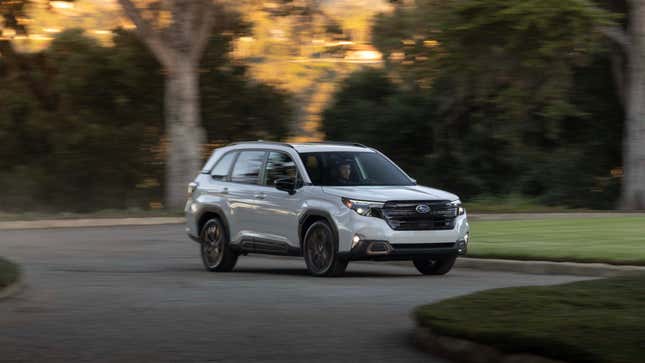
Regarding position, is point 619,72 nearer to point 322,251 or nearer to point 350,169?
point 350,169

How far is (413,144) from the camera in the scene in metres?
43.0

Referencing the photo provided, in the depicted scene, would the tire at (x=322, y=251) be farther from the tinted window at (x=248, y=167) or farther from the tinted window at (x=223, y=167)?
the tinted window at (x=223, y=167)

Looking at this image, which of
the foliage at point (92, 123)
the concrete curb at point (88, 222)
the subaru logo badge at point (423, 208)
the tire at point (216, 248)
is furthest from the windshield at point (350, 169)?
the foliage at point (92, 123)

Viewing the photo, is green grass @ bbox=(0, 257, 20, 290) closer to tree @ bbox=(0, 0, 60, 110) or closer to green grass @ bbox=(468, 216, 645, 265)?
green grass @ bbox=(468, 216, 645, 265)

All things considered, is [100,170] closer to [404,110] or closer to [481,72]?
[404,110]

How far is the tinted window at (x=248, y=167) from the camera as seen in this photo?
17859mm

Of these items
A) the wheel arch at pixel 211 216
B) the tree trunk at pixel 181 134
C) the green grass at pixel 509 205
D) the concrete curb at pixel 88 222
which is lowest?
the green grass at pixel 509 205

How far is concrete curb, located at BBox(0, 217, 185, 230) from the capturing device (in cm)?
3042

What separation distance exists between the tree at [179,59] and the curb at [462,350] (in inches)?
988

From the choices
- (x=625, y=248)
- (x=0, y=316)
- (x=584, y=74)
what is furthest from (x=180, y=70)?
(x=0, y=316)

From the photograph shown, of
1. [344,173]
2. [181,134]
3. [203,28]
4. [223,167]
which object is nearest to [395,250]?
[344,173]

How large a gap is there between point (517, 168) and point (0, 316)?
30353 millimetres

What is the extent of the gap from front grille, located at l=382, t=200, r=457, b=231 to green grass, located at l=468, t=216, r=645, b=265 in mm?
2144

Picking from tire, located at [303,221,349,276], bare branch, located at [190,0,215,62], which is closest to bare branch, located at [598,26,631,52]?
bare branch, located at [190,0,215,62]
